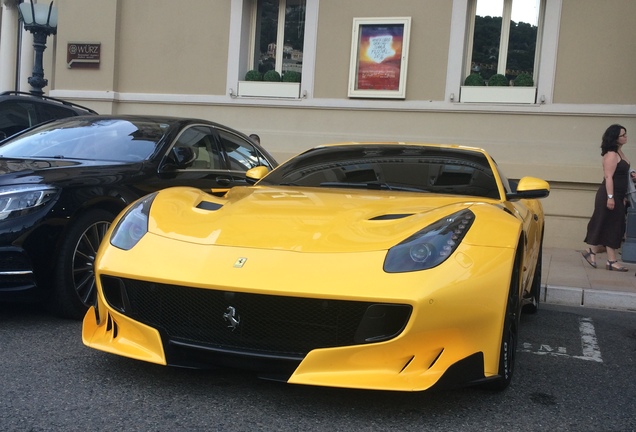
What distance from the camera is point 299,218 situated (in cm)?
341

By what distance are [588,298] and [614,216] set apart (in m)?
1.82

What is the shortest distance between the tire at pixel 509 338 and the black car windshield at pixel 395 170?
2.68ft

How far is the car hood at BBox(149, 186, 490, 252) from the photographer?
3145 millimetres

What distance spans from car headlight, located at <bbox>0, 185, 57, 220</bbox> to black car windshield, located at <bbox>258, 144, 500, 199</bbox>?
133 cm

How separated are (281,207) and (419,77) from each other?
25.7ft

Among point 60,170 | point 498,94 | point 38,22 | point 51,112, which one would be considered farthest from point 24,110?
point 498,94

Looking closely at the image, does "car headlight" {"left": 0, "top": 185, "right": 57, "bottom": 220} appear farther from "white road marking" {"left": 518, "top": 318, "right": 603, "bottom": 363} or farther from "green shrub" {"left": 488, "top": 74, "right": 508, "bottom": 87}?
"green shrub" {"left": 488, "top": 74, "right": 508, "bottom": 87}

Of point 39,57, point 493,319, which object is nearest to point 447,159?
point 493,319

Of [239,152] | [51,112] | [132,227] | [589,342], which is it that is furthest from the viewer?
[51,112]

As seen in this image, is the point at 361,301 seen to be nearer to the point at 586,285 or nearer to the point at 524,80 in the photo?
the point at 586,285

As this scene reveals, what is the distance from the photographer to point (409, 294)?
2791 millimetres

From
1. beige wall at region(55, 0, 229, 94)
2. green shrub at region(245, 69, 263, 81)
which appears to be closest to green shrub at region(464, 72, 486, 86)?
green shrub at region(245, 69, 263, 81)

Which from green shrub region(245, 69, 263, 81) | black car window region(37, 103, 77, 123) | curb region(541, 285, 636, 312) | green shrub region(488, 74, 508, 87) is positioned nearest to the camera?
curb region(541, 285, 636, 312)

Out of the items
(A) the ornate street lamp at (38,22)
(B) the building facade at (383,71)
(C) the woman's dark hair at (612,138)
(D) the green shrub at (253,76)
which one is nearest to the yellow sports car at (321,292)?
(C) the woman's dark hair at (612,138)
